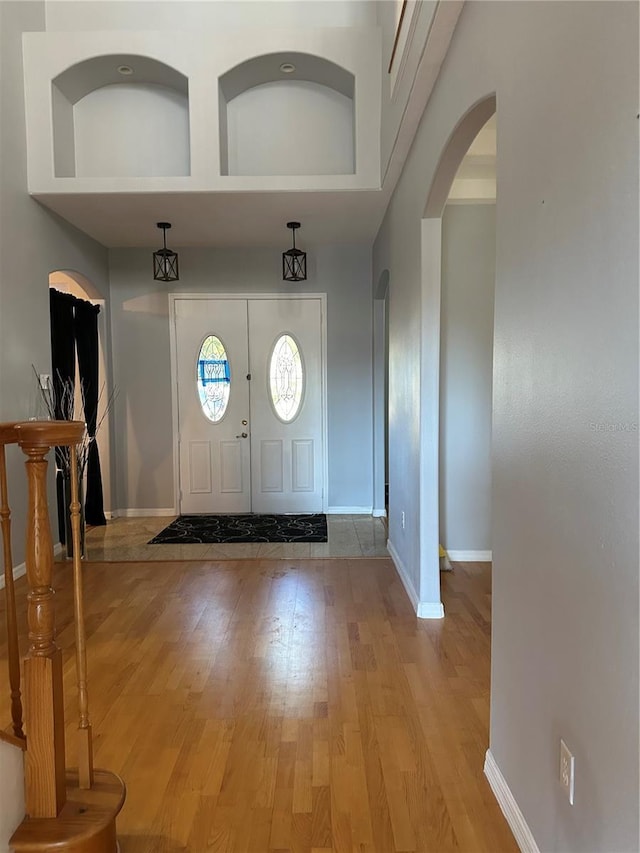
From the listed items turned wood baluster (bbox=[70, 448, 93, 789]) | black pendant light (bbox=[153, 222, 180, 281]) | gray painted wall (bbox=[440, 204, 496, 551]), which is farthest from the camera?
black pendant light (bbox=[153, 222, 180, 281])

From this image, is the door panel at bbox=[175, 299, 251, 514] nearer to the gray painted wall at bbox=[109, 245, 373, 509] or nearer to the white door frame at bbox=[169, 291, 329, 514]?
the white door frame at bbox=[169, 291, 329, 514]

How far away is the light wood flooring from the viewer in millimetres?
1706

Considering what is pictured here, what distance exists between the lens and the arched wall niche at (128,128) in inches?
178

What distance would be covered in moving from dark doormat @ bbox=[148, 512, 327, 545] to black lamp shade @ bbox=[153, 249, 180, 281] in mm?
2388

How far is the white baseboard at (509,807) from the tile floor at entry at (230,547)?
8.64ft

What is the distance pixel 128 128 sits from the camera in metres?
4.58

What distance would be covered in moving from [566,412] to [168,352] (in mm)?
5191

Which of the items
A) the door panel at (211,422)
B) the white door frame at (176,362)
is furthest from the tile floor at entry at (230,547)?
the door panel at (211,422)

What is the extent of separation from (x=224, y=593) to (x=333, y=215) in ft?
10.6

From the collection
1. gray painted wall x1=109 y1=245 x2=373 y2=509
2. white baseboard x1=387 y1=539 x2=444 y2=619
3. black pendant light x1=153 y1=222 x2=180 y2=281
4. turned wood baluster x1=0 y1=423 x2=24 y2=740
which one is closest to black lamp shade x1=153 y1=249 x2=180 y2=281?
black pendant light x1=153 y1=222 x2=180 y2=281

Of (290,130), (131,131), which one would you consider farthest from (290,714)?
(131,131)

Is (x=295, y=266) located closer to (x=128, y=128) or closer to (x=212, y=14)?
(x=128, y=128)

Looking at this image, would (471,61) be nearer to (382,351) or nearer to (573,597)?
(573,597)

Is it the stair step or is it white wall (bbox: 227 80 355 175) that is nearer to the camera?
the stair step
